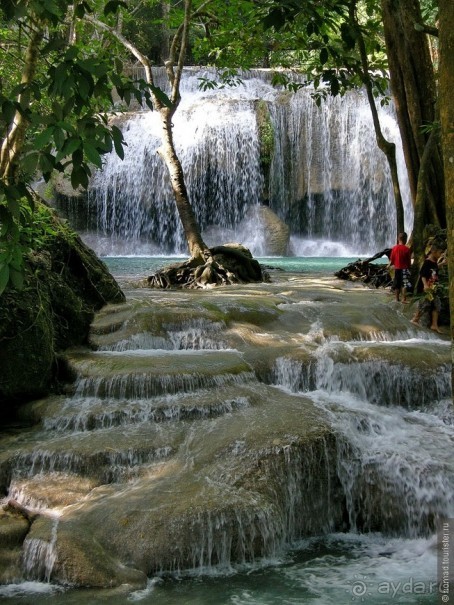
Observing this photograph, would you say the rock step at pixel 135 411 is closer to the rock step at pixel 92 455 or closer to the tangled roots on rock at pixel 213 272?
the rock step at pixel 92 455

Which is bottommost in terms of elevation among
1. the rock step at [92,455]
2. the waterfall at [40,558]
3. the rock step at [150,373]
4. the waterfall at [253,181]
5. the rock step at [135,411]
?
the waterfall at [40,558]

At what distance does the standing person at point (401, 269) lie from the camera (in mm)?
10102

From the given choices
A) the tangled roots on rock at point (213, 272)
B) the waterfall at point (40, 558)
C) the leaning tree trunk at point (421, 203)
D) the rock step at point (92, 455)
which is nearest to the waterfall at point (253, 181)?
the tangled roots on rock at point (213, 272)

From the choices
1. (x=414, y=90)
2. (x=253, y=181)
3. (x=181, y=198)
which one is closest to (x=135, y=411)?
(x=181, y=198)

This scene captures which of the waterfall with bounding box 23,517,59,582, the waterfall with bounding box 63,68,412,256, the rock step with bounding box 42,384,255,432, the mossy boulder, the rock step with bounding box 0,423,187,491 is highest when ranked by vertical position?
the waterfall with bounding box 63,68,412,256

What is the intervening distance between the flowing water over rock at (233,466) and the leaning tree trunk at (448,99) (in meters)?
2.89

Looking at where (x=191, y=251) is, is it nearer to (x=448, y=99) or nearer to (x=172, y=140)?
(x=172, y=140)

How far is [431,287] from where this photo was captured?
8570 mm

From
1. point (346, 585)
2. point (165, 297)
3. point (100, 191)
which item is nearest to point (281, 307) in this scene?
point (165, 297)

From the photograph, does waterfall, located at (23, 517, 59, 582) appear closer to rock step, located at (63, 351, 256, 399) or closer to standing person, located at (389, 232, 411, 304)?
rock step, located at (63, 351, 256, 399)

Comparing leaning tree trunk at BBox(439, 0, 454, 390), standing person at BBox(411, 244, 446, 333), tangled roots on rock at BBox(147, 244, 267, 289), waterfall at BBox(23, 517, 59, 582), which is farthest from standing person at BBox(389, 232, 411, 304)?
leaning tree trunk at BBox(439, 0, 454, 390)

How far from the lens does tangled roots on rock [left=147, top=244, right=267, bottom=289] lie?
12.4 metres

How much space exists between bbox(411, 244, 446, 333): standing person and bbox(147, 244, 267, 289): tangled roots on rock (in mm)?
4068

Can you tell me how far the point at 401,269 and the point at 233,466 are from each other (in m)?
5.75
